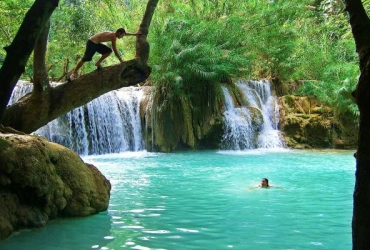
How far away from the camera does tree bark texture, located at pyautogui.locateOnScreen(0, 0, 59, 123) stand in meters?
3.03

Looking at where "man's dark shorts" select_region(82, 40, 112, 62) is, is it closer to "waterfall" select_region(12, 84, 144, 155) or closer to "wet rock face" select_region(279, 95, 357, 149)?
"waterfall" select_region(12, 84, 144, 155)

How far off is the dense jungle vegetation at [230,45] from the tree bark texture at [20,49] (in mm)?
11727

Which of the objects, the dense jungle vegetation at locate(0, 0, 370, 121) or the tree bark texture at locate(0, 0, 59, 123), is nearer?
the tree bark texture at locate(0, 0, 59, 123)

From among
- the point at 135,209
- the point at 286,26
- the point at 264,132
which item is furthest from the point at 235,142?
the point at 135,209

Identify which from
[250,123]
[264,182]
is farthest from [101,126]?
[264,182]

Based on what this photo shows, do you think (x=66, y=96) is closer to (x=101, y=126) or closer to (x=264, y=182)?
(x=264, y=182)

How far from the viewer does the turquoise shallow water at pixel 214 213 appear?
480 centimetres

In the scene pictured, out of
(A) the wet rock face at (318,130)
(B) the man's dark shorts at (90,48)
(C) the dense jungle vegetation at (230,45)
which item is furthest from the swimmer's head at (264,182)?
(A) the wet rock face at (318,130)

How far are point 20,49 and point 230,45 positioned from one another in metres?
17.9

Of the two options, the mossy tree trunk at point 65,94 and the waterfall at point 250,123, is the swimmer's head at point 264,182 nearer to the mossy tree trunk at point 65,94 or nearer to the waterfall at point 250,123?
the mossy tree trunk at point 65,94

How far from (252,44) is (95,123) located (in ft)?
29.5

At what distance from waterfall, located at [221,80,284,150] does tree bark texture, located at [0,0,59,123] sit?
15.4 metres

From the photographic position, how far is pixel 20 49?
3.06m

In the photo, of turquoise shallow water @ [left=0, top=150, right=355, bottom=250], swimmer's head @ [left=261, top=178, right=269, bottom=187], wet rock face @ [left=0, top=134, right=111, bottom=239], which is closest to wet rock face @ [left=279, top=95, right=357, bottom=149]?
turquoise shallow water @ [left=0, top=150, right=355, bottom=250]
